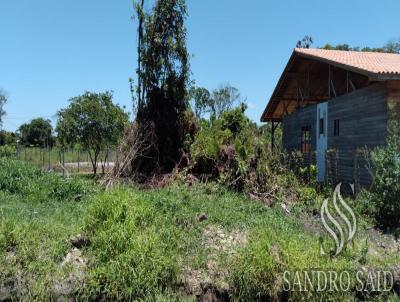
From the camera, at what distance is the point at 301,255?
5.51 m

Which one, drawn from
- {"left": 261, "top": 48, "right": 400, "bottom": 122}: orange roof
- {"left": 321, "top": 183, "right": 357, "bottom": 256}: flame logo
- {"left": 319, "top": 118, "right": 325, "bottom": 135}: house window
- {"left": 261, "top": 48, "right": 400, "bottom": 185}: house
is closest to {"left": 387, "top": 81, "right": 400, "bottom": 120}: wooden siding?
{"left": 261, "top": 48, "right": 400, "bottom": 185}: house

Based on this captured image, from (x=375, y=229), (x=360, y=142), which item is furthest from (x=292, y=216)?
(x=360, y=142)

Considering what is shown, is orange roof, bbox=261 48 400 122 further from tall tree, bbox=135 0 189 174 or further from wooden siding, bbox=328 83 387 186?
tall tree, bbox=135 0 189 174

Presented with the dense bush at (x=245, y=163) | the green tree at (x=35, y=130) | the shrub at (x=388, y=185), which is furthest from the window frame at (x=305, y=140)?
the green tree at (x=35, y=130)

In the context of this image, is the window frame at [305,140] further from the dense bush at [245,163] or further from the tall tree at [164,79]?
the tall tree at [164,79]

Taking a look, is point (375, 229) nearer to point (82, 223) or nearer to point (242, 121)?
point (82, 223)

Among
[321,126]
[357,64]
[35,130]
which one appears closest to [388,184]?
[357,64]

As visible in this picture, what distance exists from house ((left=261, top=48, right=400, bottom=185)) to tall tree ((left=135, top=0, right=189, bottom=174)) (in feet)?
15.8

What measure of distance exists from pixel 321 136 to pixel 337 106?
1.77 metres

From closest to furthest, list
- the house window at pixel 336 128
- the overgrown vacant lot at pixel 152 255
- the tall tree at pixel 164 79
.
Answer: the overgrown vacant lot at pixel 152 255
the tall tree at pixel 164 79
the house window at pixel 336 128

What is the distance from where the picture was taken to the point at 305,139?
18.5 meters

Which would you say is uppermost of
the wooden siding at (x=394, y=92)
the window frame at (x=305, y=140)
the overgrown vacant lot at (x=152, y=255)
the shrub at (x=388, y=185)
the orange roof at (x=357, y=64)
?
the orange roof at (x=357, y=64)

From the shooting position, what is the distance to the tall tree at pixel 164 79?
12.7m

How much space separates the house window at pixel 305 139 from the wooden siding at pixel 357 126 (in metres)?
2.57
